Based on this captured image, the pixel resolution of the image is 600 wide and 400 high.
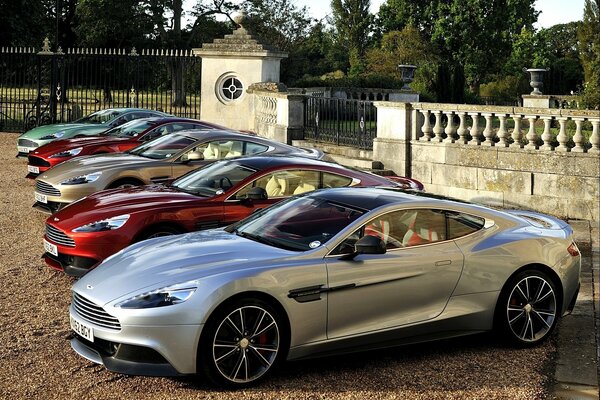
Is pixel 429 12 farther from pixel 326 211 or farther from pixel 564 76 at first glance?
pixel 326 211

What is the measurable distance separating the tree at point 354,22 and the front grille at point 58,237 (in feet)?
248

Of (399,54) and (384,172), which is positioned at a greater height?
(399,54)

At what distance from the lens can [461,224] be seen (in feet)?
23.1

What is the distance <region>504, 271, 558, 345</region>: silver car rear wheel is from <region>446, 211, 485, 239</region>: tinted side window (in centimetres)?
51

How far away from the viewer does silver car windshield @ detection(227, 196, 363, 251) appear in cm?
654

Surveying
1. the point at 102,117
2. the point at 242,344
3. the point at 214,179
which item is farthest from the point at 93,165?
the point at 102,117

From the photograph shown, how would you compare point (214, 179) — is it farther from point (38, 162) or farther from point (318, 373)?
point (38, 162)

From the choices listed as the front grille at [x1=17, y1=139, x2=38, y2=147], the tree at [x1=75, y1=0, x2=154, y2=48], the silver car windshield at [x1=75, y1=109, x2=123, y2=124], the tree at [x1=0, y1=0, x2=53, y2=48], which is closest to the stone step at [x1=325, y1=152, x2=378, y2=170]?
the silver car windshield at [x1=75, y1=109, x2=123, y2=124]

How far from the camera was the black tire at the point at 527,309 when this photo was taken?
7.00 meters

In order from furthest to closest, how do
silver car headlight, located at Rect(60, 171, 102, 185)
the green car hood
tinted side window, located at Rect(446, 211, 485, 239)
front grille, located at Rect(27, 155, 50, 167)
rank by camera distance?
1. the green car hood
2. front grille, located at Rect(27, 155, 50, 167)
3. silver car headlight, located at Rect(60, 171, 102, 185)
4. tinted side window, located at Rect(446, 211, 485, 239)

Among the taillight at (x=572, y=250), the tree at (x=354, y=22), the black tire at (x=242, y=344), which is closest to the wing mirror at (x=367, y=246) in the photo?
the black tire at (x=242, y=344)

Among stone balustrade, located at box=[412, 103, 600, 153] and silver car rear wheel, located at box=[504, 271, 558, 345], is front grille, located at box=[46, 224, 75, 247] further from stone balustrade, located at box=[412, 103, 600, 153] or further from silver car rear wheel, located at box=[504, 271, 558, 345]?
stone balustrade, located at box=[412, 103, 600, 153]

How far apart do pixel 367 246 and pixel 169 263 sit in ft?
4.44

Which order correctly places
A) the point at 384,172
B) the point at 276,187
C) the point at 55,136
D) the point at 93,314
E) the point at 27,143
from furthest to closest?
the point at 27,143
the point at 55,136
the point at 384,172
the point at 276,187
the point at 93,314
